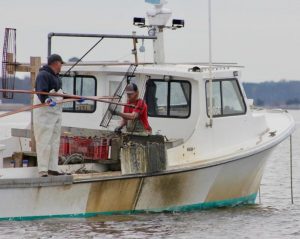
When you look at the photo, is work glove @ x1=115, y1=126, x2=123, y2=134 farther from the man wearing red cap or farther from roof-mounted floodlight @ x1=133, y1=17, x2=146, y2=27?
roof-mounted floodlight @ x1=133, y1=17, x2=146, y2=27

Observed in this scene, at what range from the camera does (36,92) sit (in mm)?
17750

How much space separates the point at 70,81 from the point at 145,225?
3681mm

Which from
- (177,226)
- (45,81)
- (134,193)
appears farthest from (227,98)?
(45,81)

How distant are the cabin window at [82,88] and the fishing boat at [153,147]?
2 cm

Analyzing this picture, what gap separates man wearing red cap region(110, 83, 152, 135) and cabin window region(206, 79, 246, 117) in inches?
48.7

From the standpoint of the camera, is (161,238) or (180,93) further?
(180,93)

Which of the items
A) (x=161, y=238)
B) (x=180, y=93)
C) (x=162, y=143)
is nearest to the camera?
(x=161, y=238)

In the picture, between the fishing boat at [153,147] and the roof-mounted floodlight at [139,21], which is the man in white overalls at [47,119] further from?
the roof-mounted floodlight at [139,21]

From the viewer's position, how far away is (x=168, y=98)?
67.0ft

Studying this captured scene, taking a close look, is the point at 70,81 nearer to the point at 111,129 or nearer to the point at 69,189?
the point at 111,129

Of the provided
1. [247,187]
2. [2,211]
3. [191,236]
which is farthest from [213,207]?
[2,211]

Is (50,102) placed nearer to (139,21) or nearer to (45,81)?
(45,81)

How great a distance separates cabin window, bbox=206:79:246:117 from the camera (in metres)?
20.5

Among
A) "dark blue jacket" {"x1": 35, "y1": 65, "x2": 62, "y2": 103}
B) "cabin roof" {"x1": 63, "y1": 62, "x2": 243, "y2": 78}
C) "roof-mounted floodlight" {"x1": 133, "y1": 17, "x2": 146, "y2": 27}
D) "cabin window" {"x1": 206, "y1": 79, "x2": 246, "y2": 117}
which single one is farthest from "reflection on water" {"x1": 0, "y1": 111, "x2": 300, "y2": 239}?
"roof-mounted floodlight" {"x1": 133, "y1": 17, "x2": 146, "y2": 27}
